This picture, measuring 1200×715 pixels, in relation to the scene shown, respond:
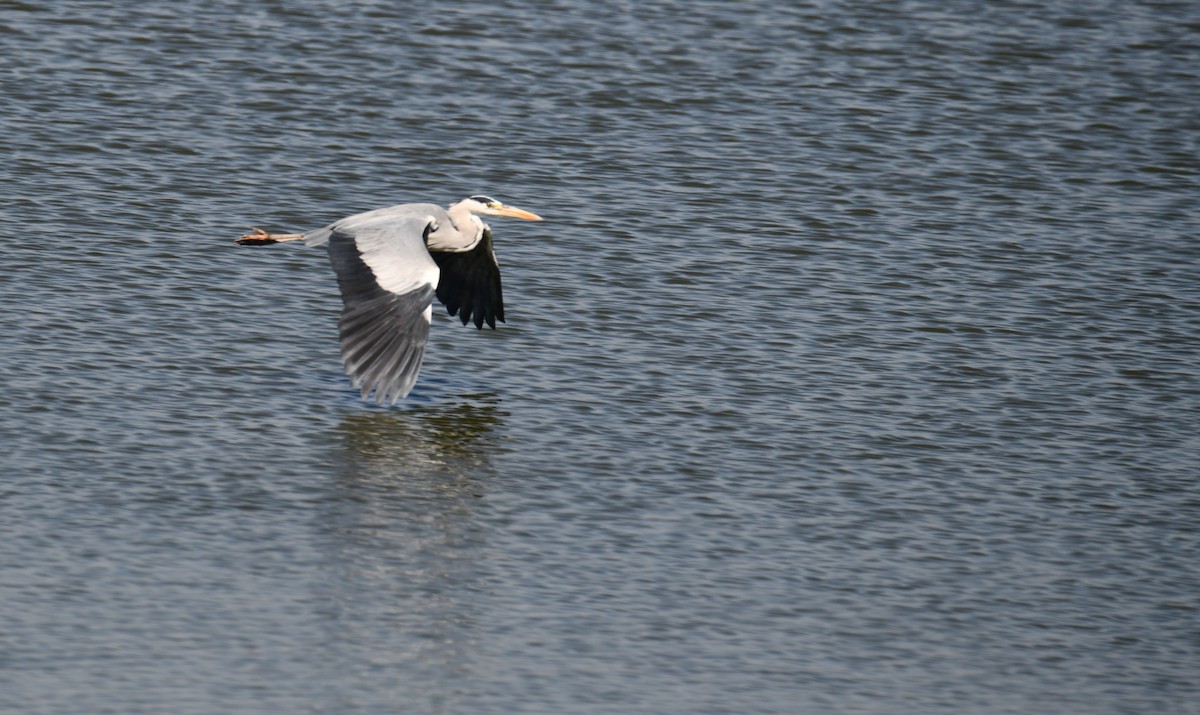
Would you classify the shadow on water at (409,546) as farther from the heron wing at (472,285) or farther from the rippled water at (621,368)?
the heron wing at (472,285)

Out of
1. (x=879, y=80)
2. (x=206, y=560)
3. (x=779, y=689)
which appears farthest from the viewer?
(x=879, y=80)

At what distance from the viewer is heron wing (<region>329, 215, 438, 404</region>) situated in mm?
11039

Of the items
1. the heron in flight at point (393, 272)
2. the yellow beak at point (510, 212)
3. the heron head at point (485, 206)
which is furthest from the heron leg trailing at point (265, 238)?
the yellow beak at point (510, 212)

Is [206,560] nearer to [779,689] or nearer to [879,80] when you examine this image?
[779,689]

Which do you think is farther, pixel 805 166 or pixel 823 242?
pixel 805 166

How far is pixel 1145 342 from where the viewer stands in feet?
45.4

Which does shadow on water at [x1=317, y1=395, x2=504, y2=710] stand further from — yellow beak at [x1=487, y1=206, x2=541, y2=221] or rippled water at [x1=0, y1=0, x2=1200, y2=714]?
yellow beak at [x1=487, y1=206, x2=541, y2=221]

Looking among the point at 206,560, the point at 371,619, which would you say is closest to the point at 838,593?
the point at 371,619

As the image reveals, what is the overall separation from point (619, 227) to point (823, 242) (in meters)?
1.64

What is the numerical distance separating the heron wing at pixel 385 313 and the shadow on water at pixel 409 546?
40cm

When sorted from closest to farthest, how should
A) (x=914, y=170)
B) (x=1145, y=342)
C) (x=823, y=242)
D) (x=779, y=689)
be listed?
(x=779, y=689)
(x=1145, y=342)
(x=823, y=242)
(x=914, y=170)

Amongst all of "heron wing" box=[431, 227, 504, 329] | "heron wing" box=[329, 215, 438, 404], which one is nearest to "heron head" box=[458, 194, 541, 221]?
"heron wing" box=[431, 227, 504, 329]

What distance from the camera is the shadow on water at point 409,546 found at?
845 centimetres

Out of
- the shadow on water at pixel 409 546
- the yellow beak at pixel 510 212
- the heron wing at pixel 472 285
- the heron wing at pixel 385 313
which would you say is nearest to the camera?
the shadow on water at pixel 409 546
